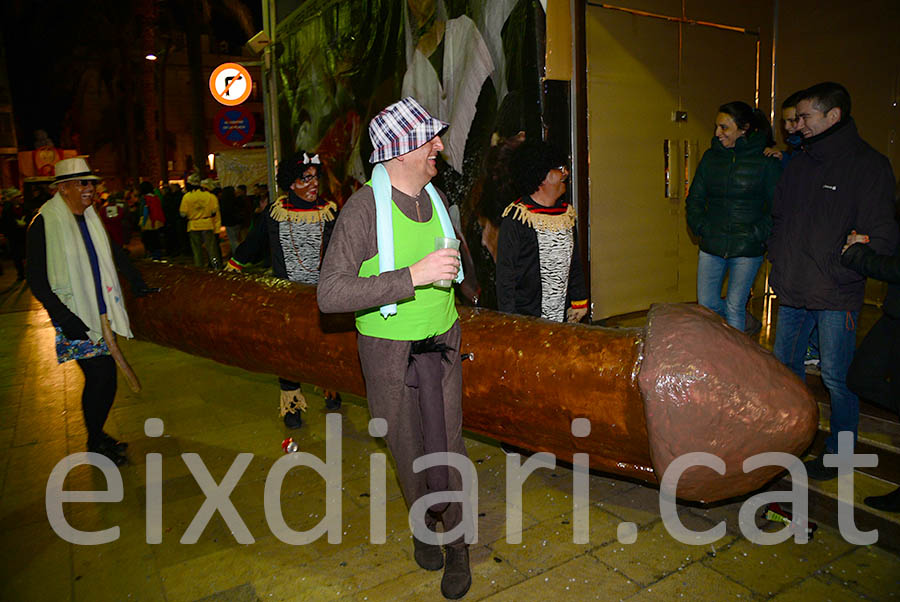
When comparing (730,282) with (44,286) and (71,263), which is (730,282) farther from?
(44,286)

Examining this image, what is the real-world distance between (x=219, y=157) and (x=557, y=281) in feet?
46.9

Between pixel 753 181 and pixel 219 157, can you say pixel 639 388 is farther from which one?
pixel 219 157

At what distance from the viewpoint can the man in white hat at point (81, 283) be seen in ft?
12.1

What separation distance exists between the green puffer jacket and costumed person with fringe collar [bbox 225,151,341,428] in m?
2.51

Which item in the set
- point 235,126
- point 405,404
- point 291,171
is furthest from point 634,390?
point 235,126

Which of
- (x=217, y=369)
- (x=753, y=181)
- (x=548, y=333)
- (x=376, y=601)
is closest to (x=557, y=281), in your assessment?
(x=548, y=333)

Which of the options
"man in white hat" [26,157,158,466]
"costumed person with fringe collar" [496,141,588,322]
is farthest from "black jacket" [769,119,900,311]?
"man in white hat" [26,157,158,466]

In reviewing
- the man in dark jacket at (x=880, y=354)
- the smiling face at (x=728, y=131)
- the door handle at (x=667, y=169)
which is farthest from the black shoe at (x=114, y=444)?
the door handle at (x=667, y=169)

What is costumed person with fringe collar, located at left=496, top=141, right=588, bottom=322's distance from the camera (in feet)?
11.3

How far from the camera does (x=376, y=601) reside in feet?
8.20

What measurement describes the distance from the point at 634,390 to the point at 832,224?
151 centimetres

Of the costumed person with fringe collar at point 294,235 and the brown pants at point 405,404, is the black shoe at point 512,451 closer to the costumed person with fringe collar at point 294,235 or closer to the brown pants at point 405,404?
the brown pants at point 405,404

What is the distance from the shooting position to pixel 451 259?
6.96 feet

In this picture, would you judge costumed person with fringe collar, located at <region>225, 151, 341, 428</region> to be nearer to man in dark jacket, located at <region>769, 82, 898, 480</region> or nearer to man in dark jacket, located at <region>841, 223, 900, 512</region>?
man in dark jacket, located at <region>769, 82, 898, 480</region>
